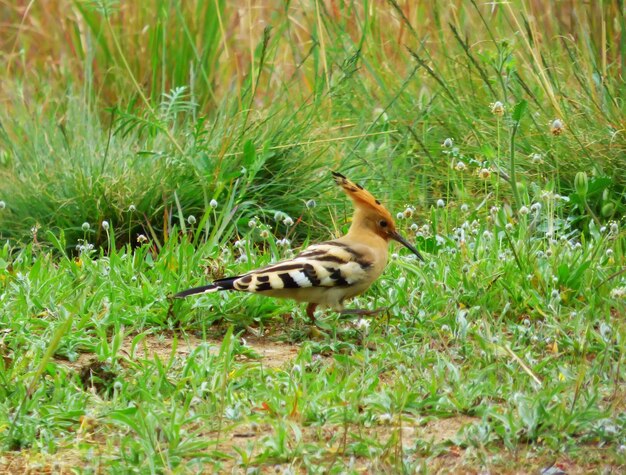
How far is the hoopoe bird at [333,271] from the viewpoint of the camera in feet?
14.5

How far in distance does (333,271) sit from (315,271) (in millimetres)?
85

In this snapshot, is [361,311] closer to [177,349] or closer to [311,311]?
[311,311]

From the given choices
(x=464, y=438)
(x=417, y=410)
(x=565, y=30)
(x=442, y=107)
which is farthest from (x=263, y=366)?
(x=565, y=30)

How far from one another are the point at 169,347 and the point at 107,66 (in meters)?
3.79

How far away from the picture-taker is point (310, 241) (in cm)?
604

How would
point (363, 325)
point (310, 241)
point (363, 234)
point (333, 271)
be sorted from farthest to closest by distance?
point (310, 241)
point (363, 234)
point (333, 271)
point (363, 325)

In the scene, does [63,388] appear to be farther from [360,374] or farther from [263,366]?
[360,374]

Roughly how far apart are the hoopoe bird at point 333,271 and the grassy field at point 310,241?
0.16 m

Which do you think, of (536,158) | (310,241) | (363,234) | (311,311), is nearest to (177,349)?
(311,311)

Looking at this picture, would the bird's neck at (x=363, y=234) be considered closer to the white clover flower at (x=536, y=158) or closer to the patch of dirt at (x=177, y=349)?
the patch of dirt at (x=177, y=349)

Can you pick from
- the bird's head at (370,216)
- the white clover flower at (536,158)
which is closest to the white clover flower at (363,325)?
the bird's head at (370,216)

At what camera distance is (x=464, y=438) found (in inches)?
139

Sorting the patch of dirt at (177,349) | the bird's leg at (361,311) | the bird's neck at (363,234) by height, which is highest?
the bird's neck at (363,234)

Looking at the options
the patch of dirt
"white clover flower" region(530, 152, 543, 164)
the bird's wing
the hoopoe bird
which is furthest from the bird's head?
"white clover flower" region(530, 152, 543, 164)
